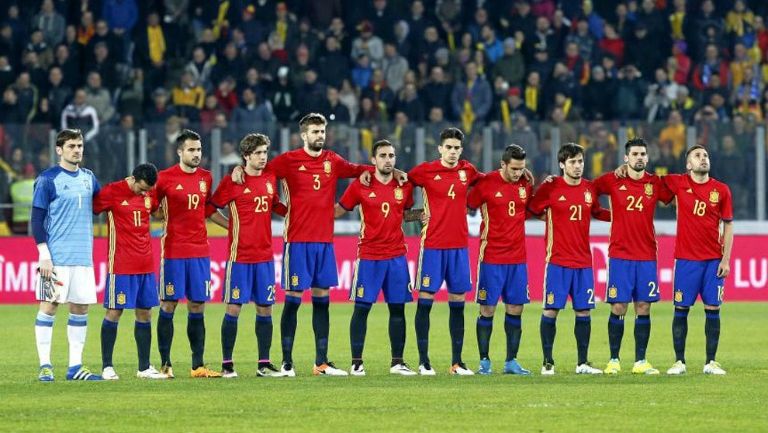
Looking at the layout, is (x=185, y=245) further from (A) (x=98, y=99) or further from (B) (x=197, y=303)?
(A) (x=98, y=99)

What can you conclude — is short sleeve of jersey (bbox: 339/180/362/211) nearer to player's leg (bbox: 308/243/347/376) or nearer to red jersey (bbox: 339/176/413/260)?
red jersey (bbox: 339/176/413/260)

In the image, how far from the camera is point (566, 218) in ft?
53.1

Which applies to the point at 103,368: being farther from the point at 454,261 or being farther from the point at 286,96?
the point at 286,96

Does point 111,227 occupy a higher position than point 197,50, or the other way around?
point 197,50

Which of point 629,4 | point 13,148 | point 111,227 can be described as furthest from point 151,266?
point 629,4

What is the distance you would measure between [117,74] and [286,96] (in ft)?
10.2

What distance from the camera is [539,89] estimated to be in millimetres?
30125

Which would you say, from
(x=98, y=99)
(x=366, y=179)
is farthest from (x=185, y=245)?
(x=98, y=99)

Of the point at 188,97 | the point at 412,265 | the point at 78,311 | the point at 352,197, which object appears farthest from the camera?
the point at 188,97

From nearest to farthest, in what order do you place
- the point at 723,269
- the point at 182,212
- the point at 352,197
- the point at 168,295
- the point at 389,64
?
1. the point at 168,295
2. the point at 182,212
3. the point at 723,269
4. the point at 352,197
5. the point at 389,64

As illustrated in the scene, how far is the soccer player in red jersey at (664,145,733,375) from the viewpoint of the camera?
16.1 m

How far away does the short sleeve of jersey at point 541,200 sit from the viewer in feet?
53.3

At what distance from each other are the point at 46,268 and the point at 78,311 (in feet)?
2.00

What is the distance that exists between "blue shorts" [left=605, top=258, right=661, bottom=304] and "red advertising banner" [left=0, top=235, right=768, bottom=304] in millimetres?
9624
